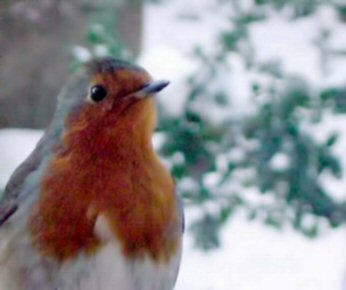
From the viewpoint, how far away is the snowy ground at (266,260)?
1.56 metres

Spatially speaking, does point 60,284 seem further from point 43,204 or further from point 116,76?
point 116,76

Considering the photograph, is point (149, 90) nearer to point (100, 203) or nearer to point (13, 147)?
point (100, 203)

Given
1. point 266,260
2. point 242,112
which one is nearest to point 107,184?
point 242,112

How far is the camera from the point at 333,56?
1.66 meters

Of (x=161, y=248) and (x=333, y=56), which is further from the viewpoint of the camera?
(x=333, y=56)

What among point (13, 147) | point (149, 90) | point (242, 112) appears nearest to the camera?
point (149, 90)

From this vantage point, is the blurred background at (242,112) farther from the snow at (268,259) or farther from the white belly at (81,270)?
the white belly at (81,270)

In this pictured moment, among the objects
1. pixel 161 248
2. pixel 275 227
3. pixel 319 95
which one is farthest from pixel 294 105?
pixel 161 248

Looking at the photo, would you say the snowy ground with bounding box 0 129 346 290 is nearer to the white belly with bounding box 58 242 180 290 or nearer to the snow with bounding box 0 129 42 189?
the snow with bounding box 0 129 42 189

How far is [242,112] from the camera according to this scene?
159 centimetres

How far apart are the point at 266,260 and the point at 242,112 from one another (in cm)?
24

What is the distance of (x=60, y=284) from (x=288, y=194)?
2.43ft

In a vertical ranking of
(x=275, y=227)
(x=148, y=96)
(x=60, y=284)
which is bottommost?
(x=275, y=227)

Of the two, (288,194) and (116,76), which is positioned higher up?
(116,76)
